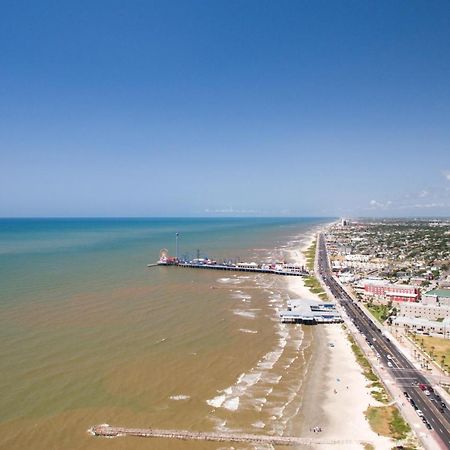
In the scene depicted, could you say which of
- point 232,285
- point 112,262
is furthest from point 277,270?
point 112,262

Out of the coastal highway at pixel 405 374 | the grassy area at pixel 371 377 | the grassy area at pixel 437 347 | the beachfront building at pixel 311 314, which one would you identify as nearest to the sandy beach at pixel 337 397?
the grassy area at pixel 371 377

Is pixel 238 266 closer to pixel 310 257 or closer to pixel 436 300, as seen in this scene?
pixel 310 257

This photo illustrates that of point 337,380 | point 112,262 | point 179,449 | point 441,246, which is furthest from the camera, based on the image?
point 441,246

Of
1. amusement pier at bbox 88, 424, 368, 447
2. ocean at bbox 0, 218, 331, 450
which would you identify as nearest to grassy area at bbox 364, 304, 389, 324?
ocean at bbox 0, 218, 331, 450

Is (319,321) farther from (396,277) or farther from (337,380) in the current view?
(396,277)

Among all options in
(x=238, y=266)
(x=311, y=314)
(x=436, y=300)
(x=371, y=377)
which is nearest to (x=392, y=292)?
(x=436, y=300)
